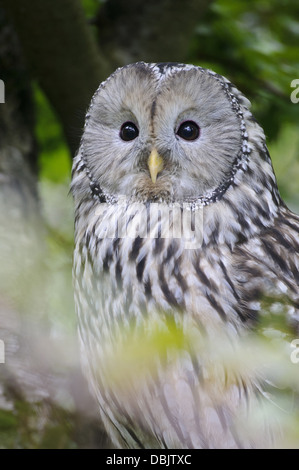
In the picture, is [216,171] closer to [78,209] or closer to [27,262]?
[78,209]

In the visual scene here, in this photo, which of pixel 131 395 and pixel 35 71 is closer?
pixel 131 395

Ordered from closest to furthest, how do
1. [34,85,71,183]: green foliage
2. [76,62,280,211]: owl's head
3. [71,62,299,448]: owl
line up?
1. [71,62,299,448]: owl
2. [76,62,280,211]: owl's head
3. [34,85,71,183]: green foliage

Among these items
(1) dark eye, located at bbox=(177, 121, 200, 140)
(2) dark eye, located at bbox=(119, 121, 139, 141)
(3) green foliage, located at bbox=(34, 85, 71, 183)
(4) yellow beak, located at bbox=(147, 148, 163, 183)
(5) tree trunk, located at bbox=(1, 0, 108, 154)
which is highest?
(3) green foliage, located at bbox=(34, 85, 71, 183)

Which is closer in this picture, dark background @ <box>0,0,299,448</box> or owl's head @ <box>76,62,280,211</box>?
owl's head @ <box>76,62,280,211</box>

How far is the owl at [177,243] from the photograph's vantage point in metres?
2.49

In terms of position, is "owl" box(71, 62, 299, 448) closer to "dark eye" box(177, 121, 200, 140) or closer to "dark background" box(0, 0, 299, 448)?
"dark eye" box(177, 121, 200, 140)

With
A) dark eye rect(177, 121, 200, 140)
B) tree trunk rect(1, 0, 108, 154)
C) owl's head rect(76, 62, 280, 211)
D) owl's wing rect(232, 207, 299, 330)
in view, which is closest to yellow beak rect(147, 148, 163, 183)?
owl's head rect(76, 62, 280, 211)

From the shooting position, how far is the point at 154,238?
9.00ft

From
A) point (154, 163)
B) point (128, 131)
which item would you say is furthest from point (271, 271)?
point (128, 131)

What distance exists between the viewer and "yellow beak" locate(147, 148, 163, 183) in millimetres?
2561

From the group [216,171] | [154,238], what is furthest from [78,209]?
[216,171]

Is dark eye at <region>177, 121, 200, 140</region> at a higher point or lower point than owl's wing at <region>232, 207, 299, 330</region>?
higher

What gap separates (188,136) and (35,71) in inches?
47.9
